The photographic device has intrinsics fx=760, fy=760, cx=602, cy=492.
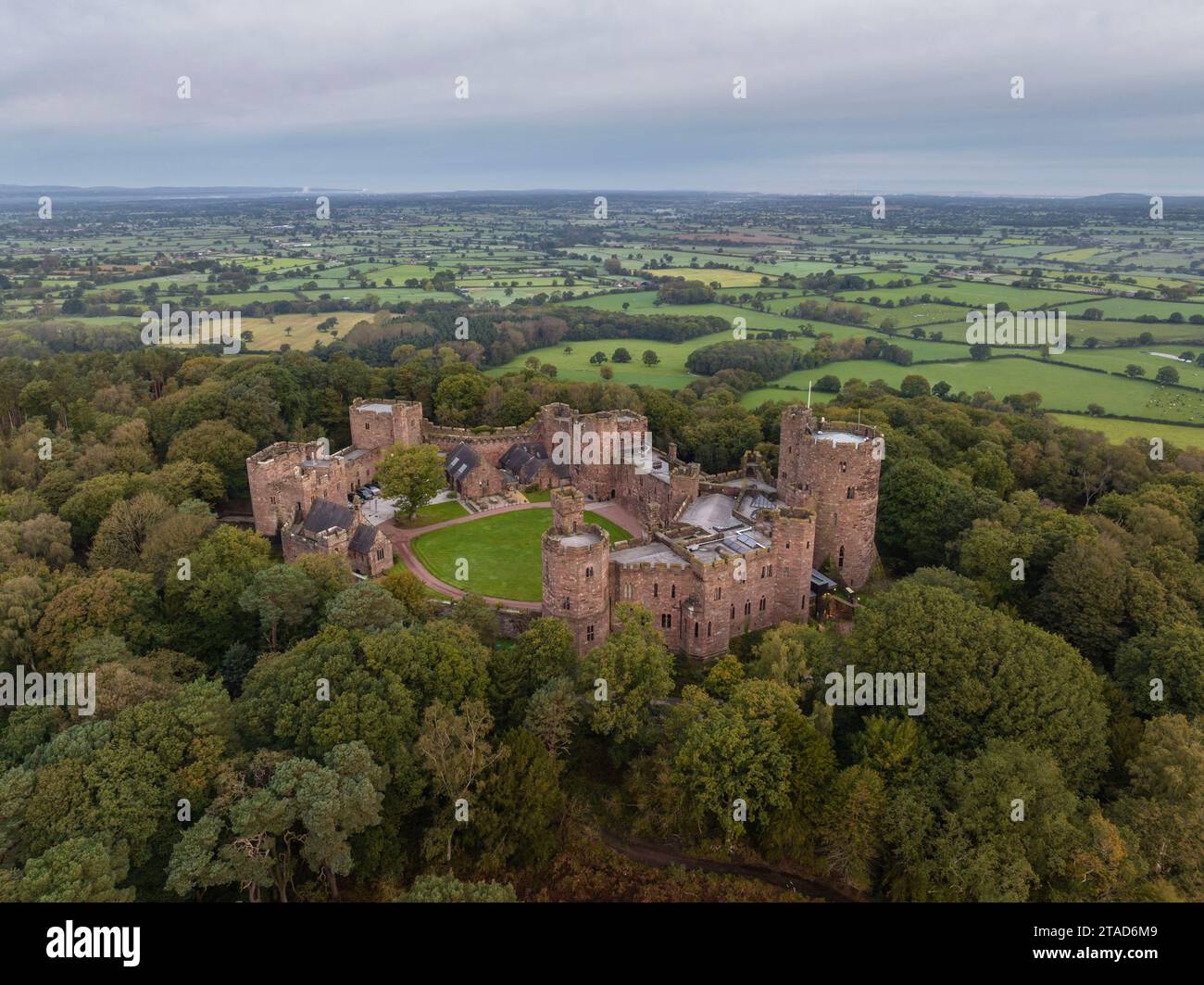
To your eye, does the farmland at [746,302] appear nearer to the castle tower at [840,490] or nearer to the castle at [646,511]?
the castle at [646,511]

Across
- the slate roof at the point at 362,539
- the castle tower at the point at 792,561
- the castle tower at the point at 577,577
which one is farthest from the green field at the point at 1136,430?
the slate roof at the point at 362,539

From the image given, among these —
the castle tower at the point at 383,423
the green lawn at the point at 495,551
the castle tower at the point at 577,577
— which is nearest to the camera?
the castle tower at the point at 577,577

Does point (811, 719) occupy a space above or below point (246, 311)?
below

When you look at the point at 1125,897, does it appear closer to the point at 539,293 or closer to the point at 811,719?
the point at 811,719

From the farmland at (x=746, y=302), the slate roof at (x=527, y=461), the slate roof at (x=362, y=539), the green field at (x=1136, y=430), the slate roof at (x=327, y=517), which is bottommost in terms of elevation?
the slate roof at (x=362, y=539)

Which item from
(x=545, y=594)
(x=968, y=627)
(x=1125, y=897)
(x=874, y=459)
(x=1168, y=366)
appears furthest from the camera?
(x=1168, y=366)

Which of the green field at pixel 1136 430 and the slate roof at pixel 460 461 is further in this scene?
the green field at pixel 1136 430

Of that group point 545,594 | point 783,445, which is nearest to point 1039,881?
point 545,594
